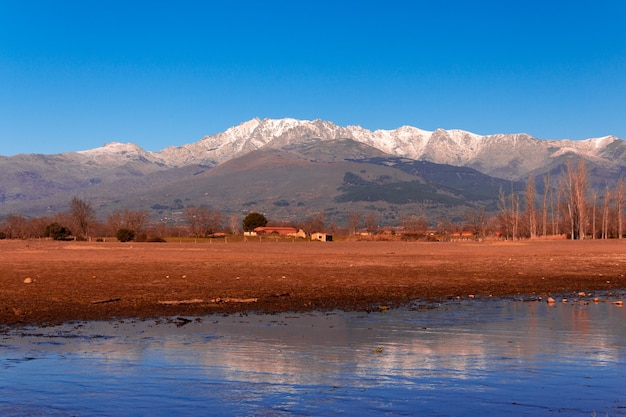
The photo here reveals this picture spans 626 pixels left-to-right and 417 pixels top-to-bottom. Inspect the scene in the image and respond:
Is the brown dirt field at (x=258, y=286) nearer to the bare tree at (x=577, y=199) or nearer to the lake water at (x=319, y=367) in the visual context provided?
the lake water at (x=319, y=367)

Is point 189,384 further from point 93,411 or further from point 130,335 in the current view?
point 130,335

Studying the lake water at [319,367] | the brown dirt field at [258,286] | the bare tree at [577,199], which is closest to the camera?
the lake water at [319,367]

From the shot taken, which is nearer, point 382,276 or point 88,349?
point 88,349

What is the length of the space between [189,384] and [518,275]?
39312 millimetres

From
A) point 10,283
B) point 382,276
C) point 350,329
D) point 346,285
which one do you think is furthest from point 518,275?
point 10,283

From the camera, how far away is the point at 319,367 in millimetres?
18984

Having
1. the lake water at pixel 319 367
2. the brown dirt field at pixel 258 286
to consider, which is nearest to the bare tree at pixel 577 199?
the brown dirt field at pixel 258 286

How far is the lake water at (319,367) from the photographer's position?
15.1 m

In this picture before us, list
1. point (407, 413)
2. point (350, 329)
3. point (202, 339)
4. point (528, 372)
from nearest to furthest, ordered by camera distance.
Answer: point (407, 413) → point (528, 372) → point (202, 339) → point (350, 329)

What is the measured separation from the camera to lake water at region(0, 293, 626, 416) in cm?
1508

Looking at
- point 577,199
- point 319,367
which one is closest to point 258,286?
point 319,367

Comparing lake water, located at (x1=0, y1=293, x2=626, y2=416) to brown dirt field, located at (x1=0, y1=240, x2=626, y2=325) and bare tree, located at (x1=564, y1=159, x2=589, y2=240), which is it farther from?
bare tree, located at (x1=564, y1=159, x2=589, y2=240)

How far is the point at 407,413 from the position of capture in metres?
14.4

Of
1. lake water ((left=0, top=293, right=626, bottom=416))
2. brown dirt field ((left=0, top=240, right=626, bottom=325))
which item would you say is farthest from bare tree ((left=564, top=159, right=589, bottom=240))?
lake water ((left=0, top=293, right=626, bottom=416))
